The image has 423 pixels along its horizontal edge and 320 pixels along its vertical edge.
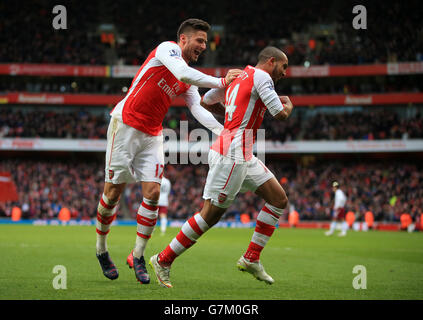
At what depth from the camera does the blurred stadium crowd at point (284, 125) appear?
123 feet

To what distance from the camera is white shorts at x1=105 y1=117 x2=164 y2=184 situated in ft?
21.2

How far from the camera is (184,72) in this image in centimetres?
590

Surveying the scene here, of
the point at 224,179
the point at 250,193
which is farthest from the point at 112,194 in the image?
the point at 250,193

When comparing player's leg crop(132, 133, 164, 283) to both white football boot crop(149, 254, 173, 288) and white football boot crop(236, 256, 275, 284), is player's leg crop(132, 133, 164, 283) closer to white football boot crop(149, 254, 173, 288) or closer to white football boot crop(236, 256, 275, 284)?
white football boot crop(149, 254, 173, 288)

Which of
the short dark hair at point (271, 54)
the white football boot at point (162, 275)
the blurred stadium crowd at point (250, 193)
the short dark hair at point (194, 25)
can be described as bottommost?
the blurred stadium crowd at point (250, 193)

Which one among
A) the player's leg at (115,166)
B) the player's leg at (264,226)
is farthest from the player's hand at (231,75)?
the player's leg at (115,166)

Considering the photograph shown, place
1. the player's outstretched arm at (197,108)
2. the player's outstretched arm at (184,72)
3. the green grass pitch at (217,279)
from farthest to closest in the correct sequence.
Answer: the player's outstretched arm at (197,108) → the player's outstretched arm at (184,72) → the green grass pitch at (217,279)

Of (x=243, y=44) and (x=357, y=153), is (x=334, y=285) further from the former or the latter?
(x=243, y=44)

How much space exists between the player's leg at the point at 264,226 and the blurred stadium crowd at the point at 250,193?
2379 cm

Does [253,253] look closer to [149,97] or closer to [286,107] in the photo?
[286,107]

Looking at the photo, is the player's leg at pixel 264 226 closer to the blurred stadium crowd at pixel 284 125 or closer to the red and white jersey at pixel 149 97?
the red and white jersey at pixel 149 97

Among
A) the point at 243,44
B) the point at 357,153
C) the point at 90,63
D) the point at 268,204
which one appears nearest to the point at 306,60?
the point at 243,44

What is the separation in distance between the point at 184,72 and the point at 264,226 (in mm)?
2075
